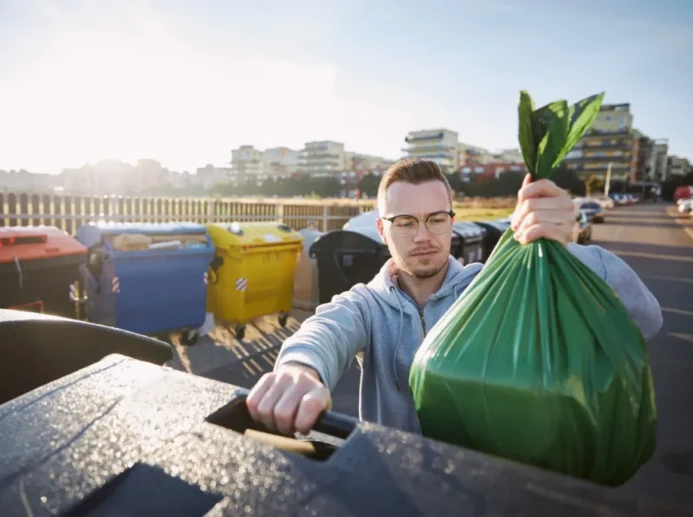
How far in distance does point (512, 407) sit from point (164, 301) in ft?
17.2

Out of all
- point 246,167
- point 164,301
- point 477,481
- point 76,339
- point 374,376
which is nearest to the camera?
point 477,481

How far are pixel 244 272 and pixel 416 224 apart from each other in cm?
441

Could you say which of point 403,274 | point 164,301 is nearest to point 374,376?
point 403,274

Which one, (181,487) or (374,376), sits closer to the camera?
(181,487)

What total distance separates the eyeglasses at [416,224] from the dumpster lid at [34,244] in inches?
157

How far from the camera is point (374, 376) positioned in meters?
1.77

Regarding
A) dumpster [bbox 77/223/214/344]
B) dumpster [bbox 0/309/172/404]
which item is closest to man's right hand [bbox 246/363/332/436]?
dumpster [bbox 0/309/172/404]

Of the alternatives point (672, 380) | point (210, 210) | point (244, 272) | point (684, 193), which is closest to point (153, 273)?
point (244, 272)

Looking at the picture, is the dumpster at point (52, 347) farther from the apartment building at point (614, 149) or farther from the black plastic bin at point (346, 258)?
the apartment building at point (614, 149)

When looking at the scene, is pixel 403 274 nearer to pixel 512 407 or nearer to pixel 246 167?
pixel 512 407

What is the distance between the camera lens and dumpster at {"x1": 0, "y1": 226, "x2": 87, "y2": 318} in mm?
4219

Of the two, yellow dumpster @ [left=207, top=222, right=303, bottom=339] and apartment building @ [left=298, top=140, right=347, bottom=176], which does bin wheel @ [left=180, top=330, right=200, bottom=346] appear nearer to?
yellow dumpster @ [left=207, top=222, right=303, bottom=339]

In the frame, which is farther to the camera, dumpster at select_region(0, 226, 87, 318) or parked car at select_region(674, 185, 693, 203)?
parked car at select_region(674, 185, 693, 203)

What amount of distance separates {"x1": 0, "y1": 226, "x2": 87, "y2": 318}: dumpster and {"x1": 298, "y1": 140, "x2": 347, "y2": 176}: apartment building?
491 feet
